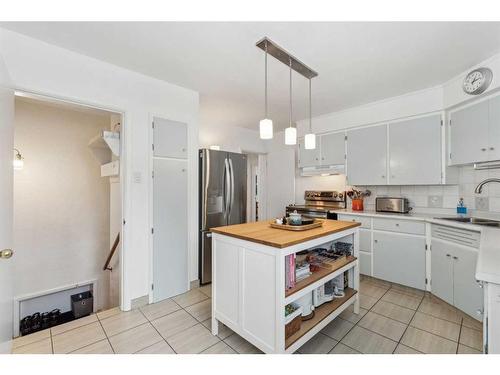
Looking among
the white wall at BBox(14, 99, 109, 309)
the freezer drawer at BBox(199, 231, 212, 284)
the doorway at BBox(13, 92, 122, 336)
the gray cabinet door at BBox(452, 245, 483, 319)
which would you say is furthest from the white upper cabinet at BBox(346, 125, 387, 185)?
the white wall at BBox(14, 99, 109, 309)

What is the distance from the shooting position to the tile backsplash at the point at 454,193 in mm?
2545

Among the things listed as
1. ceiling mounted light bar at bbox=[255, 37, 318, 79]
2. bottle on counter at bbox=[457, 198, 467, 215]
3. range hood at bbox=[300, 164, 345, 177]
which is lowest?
bottle on counter at bbox=[457, 198, 467, 215]

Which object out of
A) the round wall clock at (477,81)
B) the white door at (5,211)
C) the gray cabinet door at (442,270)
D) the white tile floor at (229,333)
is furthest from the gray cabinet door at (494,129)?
the white door at (5,211)

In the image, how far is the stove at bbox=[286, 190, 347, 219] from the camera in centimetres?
368

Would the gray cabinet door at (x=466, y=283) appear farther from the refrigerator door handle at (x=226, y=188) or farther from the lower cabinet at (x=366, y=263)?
the refrigerator door handle at (x=226, y=188)

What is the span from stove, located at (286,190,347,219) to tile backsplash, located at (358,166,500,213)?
0.51m

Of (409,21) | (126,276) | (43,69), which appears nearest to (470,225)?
(409,21)

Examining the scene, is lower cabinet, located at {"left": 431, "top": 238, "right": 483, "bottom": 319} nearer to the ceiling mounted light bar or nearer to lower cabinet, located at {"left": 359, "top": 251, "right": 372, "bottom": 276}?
lower cabinet, located at {"left": 359, "top": 251, "right": 372, "bottom": 276}

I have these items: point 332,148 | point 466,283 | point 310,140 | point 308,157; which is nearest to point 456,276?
point 466,283

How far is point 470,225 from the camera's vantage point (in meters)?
2.15

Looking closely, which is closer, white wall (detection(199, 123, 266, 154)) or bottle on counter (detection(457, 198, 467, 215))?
bottle on counter (detection(457, 198, 467, 215))

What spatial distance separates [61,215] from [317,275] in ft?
11.8

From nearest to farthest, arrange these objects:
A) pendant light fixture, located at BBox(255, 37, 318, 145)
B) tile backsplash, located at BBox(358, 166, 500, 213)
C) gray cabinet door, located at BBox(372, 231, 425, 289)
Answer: pendant light fixture, located at BBox(255, 37, 318, 145) → tile backsplash, located at BBox(358, 166, 500, 213) → gray cabinet door, located at BBox(372, 231, 425, 289)
